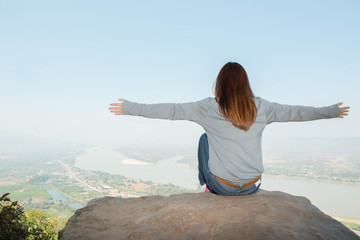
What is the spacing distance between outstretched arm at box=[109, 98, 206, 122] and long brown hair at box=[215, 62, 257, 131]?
0.89 feet

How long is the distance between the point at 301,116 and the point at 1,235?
343 cm

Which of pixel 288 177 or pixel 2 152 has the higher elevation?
pixel 288 177

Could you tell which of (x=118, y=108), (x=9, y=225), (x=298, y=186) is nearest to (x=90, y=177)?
(x=298, y=186)

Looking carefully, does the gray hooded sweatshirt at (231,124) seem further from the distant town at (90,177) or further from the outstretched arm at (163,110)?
the distant town at (90,177)

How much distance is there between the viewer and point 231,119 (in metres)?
2.49

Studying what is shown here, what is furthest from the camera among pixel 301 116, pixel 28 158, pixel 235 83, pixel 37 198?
pixel 28 158

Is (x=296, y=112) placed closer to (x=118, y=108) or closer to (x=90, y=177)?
(x=118, y=108)

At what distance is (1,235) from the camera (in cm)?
289

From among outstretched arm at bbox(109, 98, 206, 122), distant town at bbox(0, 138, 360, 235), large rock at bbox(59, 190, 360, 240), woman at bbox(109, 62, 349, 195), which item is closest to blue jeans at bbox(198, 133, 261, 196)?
woman at bbox(109, 62, 349, 195)

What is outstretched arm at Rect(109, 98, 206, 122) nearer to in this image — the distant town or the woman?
the woman

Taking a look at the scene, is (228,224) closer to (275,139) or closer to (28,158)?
(28,158)

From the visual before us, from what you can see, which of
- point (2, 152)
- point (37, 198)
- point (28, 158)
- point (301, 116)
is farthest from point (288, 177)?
point (2, 152)

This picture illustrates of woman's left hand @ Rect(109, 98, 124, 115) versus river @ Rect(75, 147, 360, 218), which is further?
river @ Rect(75, 147, 360, 218)

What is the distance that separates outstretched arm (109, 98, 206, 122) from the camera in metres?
2.71
